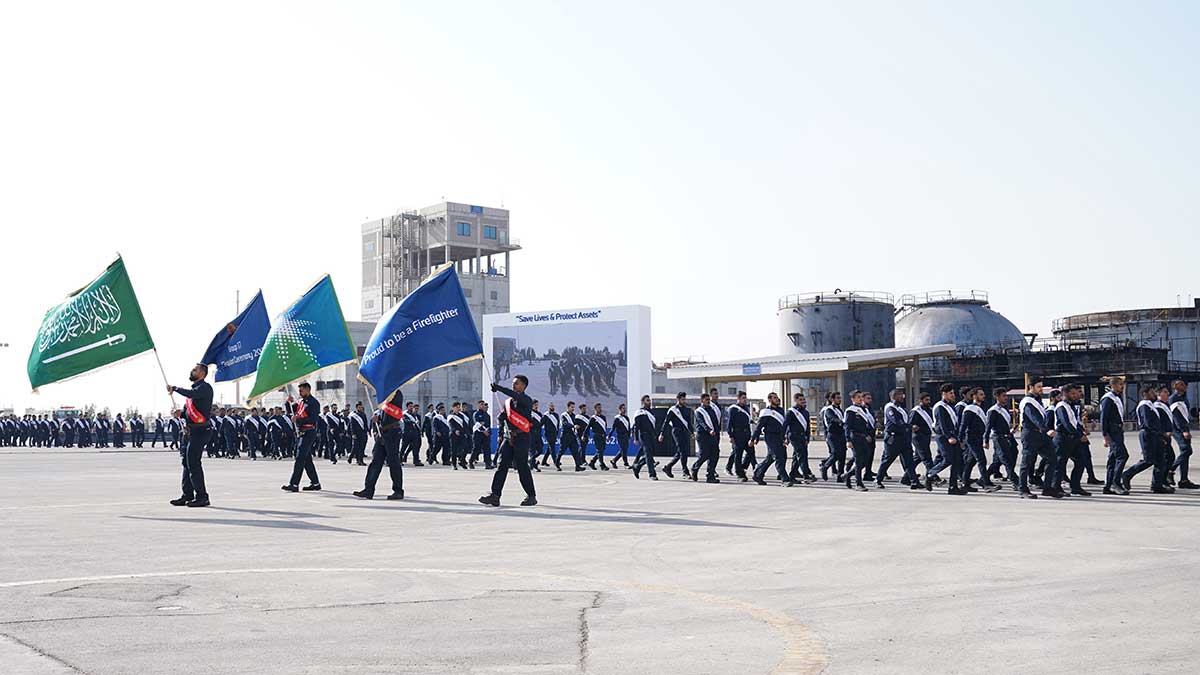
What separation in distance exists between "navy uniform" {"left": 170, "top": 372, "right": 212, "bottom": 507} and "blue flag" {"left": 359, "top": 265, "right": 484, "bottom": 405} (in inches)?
114

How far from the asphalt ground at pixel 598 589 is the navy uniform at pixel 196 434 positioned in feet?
1.43

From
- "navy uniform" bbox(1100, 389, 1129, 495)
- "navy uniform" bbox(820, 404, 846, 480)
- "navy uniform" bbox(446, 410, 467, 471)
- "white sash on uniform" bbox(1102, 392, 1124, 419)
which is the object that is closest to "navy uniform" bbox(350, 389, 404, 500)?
"navy uniform" bbox(820, 404, 846, 480)

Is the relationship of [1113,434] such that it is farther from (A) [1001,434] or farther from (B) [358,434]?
(B) [358,434]

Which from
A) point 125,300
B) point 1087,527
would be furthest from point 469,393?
point 1087,527

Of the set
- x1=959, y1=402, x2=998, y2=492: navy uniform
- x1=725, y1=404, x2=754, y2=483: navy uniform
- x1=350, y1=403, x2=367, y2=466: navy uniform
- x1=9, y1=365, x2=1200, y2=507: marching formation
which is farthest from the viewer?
x1=350, y1=403, x2=367, y2=466: navy uniform

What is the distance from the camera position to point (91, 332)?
17.8 metres

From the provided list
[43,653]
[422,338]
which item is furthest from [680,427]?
[43,653]

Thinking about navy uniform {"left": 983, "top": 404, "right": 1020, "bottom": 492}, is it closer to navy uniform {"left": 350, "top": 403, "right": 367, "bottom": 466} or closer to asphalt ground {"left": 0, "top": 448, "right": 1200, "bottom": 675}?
asphalt ground {"left": 0, "top": 448, "right": 1200, "bottom": 675}

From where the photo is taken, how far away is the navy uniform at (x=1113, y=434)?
18344 millimetres

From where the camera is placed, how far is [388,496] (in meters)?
17.8

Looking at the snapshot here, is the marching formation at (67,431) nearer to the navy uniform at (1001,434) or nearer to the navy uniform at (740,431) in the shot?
the navy uniform at (740,431)

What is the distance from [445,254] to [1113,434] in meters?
81.1

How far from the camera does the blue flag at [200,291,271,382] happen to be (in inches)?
1127

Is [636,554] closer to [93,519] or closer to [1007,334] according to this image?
[93,519]
